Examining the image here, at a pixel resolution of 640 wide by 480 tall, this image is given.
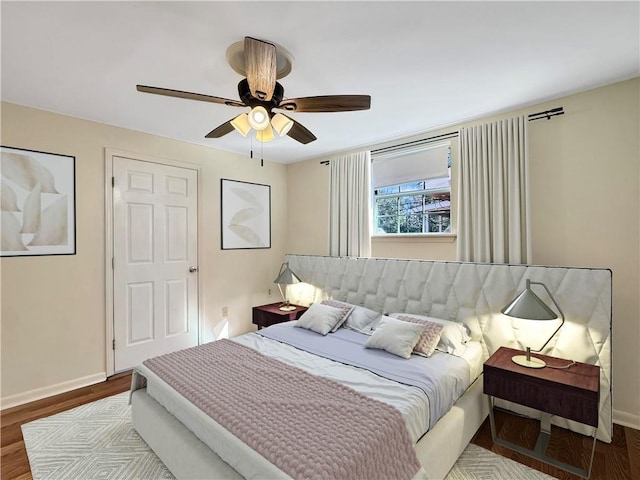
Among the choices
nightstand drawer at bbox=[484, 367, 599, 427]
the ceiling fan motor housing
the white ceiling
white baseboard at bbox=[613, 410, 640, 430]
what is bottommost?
white baseboard at bbox=[613, 410, 640, 430]

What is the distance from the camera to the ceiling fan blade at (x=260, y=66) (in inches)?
61.2

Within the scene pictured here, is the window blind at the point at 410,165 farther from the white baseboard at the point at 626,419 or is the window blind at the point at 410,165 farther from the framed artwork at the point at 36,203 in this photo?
the framed artwork at the point at 36,203

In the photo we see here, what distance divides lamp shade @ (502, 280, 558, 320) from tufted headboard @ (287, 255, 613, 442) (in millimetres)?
332

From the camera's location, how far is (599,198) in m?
2.41

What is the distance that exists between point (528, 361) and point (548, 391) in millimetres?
267

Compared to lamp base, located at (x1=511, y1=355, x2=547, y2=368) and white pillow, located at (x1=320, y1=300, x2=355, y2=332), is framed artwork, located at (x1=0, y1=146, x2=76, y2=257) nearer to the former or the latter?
white pillow, located at (x1=320, y1=300, x2=355, y2=332)

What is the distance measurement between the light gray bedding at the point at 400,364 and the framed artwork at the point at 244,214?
1670 millimetres

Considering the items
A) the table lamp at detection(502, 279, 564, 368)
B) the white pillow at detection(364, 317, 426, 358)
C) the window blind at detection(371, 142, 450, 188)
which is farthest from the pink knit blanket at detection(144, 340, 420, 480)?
the window blind at detection(371, 142, 450, 188)

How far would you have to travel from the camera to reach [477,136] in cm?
293

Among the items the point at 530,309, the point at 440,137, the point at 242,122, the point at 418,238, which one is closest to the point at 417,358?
the point at 530,309

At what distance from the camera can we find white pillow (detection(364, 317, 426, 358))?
241 centimetres

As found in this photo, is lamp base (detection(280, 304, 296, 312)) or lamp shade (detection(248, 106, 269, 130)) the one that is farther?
lamp base (detection(280, 304, 296, 312))

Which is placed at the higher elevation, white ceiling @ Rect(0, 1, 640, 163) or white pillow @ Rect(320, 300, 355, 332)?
white ceiling @ Rect(0, 1, 640, 163)

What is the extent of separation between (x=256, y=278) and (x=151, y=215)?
63.0 inches
